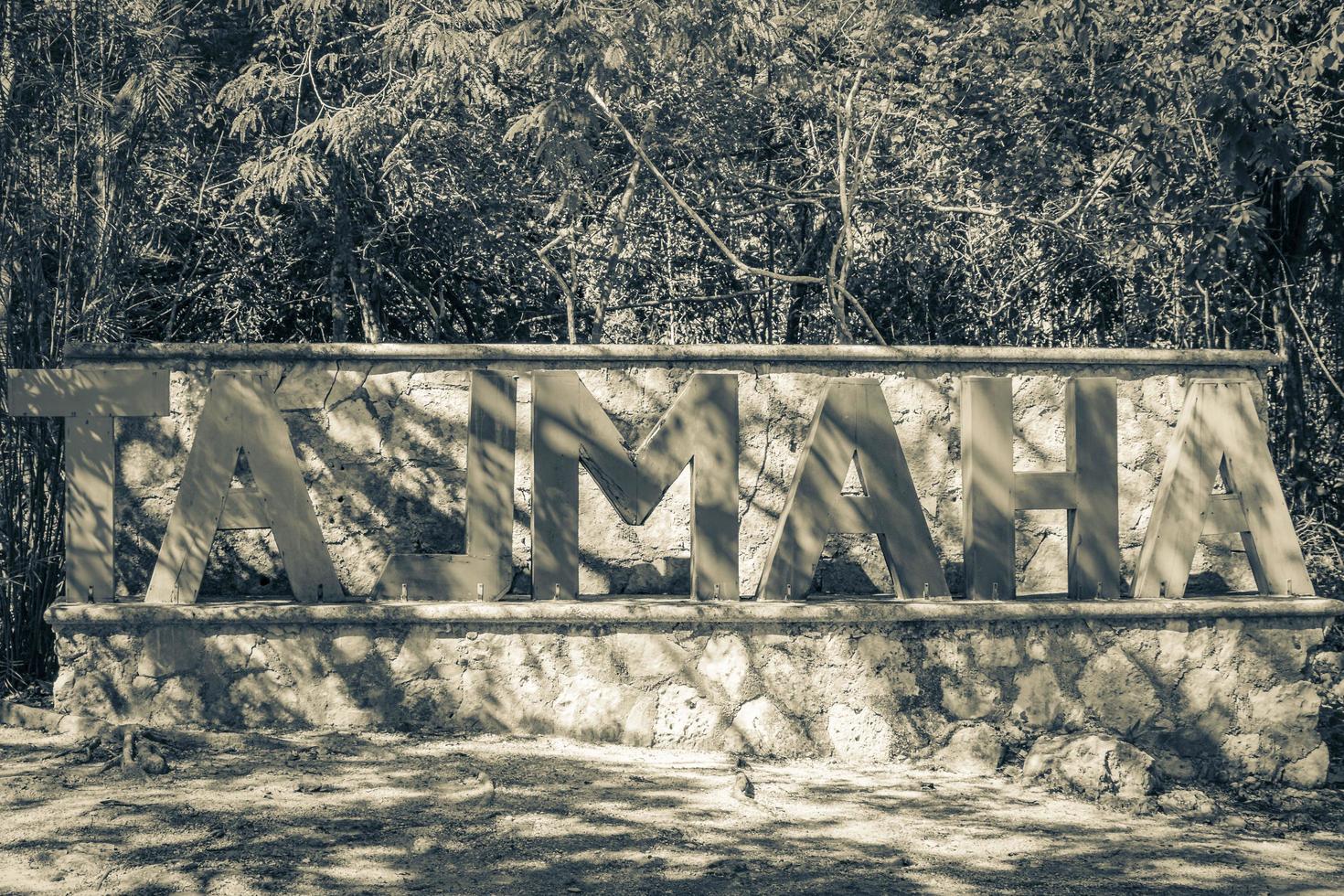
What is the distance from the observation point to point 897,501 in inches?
231

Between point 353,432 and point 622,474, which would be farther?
point 353,432

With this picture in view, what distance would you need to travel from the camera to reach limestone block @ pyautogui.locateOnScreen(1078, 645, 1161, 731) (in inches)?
230

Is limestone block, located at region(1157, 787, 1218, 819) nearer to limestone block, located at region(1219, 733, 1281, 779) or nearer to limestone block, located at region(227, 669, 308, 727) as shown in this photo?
limestone block, located at region(1219, 733, 1281, 779)

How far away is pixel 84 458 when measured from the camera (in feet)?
18.4

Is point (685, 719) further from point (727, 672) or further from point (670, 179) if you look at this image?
point (670, 179)

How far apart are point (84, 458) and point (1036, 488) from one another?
170 inches

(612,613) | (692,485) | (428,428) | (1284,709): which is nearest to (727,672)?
(612,613)

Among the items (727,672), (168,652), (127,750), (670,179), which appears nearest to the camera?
(127,750)

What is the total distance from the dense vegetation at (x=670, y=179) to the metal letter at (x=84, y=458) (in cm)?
66

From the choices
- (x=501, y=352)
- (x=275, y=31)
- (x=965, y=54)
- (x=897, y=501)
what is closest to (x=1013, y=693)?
(x=897, y=501)

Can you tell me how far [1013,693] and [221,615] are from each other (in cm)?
358

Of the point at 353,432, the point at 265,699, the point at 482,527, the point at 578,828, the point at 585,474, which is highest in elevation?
the point at 353,432

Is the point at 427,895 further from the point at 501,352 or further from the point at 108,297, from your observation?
the point at 108,297

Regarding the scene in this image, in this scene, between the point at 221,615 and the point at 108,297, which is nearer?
the point at 221,615
